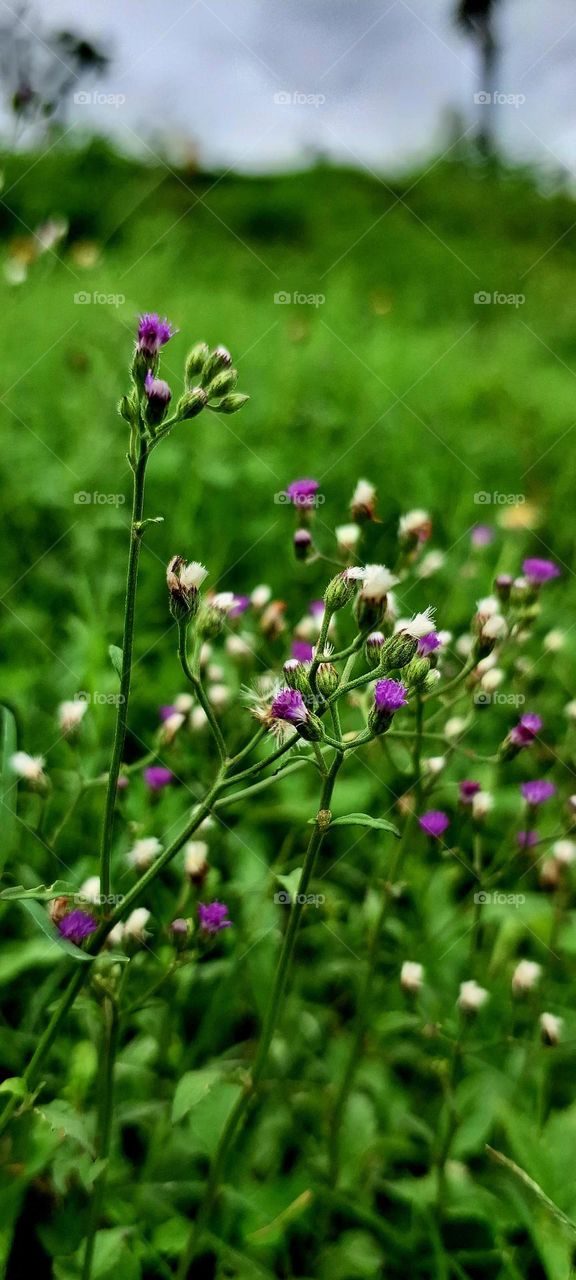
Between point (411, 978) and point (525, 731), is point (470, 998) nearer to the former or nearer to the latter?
point (411, 978)

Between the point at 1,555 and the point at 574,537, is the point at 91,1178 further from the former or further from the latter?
the point at 574,537

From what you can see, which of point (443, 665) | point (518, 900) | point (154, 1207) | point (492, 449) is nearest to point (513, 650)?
point (443, 665)

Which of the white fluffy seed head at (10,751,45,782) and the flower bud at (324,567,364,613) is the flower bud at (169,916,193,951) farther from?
the flower bud at (324,567,364,613)

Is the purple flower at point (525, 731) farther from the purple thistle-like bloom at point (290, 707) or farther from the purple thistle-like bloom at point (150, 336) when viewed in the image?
the purple thistle-like bloom at point (150, 336)

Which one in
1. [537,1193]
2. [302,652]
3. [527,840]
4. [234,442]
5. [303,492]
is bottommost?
[537,1193]

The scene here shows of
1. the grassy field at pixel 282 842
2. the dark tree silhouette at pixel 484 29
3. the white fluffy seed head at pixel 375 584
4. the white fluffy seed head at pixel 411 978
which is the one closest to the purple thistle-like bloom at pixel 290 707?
the white fluffy seed head at pixel 375 584

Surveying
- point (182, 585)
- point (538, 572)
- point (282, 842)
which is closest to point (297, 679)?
point (182, 585)
